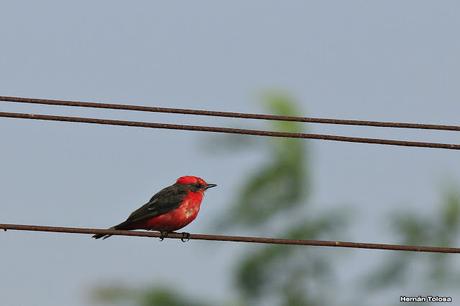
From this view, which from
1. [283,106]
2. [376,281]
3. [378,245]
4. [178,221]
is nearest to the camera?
[378,245]

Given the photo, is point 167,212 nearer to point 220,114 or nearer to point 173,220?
point 173,220

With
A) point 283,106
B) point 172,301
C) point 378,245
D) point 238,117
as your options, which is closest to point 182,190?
point 238,117

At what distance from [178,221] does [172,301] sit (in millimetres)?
15871

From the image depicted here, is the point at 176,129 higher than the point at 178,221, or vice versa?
the point at 176,129

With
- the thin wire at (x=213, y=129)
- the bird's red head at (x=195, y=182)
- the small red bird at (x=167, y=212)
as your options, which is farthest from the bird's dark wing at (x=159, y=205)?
the thin wire at (x=213, y=129)

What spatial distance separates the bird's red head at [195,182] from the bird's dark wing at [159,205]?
23 centimetres

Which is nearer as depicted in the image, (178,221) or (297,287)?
(178,221)

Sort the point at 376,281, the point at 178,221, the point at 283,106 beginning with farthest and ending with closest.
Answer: the point at 376,281 < the point at 283,106 < the point at 178,221

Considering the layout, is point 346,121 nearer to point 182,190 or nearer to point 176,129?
point 176,129

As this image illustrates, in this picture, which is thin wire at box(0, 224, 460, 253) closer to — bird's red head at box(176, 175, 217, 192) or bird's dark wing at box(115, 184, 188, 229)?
bird's dark wing at box(115, 184, 188, 229)

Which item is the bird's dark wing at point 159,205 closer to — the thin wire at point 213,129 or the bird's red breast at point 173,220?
the bird's red breast at point 173,220

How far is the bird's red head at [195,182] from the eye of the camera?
17.5 m

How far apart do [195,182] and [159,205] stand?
3.32 ft

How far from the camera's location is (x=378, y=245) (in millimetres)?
12922
